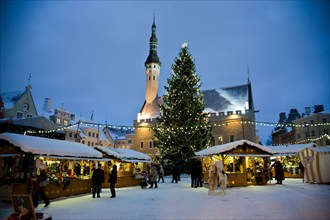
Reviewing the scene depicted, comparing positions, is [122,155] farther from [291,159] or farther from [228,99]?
[228,99]

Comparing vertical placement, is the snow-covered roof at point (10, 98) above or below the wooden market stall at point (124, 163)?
above

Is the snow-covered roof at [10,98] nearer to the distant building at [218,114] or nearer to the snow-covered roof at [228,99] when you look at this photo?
the distant building at [218,114]

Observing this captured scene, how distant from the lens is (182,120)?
86.4 feet

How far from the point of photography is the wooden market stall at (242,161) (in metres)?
15.8

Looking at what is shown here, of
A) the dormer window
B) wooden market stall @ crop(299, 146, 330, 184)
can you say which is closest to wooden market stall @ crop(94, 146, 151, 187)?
wooden market stall @ crop(299, 146, 330, 184)

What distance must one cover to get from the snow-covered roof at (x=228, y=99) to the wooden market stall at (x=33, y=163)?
27.0 m

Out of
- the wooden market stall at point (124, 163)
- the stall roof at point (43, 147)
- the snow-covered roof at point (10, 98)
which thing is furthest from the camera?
the snow-covered roof at point (10, 98)

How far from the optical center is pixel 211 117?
35.6 m

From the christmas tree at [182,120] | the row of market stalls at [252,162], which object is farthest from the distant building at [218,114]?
the row of market stalls at [252,162]

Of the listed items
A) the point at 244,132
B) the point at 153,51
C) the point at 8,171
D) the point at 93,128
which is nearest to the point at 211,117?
the point at 244,132

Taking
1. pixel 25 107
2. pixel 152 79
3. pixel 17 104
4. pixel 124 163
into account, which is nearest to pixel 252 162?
pixel 124 163

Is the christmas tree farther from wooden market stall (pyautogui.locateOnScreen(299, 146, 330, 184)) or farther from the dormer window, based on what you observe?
the dormer window

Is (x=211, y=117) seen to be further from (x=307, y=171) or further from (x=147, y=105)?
(x=307, y=171)

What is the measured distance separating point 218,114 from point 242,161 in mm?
19098
